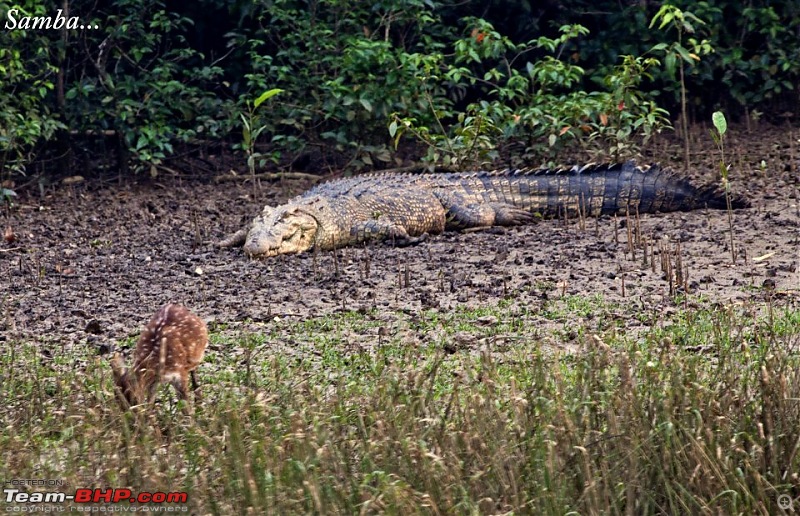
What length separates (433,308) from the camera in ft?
20.4

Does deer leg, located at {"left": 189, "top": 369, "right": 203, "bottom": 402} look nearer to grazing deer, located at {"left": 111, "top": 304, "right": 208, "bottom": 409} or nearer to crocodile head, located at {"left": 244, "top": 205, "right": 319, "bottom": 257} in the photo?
grazing deer, located at {"left": 111, "top": 304, "right": 208, "bottom": 409}

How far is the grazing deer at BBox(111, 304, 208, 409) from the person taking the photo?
13.4 feet

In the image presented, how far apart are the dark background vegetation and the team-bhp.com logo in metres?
7.36

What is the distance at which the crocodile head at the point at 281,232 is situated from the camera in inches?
318

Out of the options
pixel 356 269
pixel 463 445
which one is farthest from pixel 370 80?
pixel 463 445

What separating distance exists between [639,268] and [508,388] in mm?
2932

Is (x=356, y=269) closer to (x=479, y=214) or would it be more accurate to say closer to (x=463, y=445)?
(x=479, y=214)

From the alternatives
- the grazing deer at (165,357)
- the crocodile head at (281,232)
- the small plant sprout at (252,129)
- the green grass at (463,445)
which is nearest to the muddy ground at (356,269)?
the crocodile head at (281,232)

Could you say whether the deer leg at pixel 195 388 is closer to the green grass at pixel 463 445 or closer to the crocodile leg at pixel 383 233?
the green grass at pixel 463 445

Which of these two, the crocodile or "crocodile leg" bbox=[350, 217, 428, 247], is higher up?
the crocodile

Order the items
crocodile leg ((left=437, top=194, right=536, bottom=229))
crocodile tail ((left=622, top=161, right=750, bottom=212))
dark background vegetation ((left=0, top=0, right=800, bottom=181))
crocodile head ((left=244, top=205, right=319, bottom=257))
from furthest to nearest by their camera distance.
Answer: dark background vegetation ((left=0, top=0, right=800, bottom=181)) → crocodile leg ((left=437, top=194, right=536, bottom=229)) → crocodile tail ((left=622, top=161, right=750, bottom=212)) → crocodile head ((left=244, top=205, right=319, bottom=257))

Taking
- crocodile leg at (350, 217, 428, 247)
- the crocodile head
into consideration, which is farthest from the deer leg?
crocodile leg at (350, 217, 428, 247)

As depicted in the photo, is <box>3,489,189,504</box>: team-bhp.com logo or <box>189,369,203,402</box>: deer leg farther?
<box>189,369,203,402</box>: deer leg

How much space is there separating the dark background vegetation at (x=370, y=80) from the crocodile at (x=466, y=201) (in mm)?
1027
